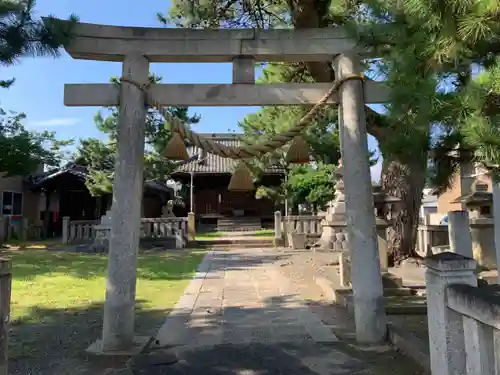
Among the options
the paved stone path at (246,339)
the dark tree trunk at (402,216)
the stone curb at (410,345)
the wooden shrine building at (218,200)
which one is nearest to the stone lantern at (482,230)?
the dark tree trunk at (402,216)

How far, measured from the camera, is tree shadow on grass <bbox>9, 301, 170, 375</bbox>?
396cm

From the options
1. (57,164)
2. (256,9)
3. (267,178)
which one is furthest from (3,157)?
(267,178)

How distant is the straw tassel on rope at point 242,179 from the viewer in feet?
16.6

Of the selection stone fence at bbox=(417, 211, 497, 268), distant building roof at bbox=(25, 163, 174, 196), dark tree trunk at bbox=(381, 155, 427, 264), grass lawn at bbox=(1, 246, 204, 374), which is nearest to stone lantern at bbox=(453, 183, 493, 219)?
stone fence at bbox=(417, 211, 497, 268)

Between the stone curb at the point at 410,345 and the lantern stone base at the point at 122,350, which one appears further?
the lantern stone base at the point at 122,350

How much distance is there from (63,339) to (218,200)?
23.7m

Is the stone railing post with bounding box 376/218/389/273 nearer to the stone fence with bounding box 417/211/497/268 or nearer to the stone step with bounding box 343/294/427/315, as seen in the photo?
the stone fence with bounding box 417/211/497/268

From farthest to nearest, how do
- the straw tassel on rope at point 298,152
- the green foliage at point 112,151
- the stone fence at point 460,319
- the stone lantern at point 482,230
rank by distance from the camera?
the green foliage at point 112,151 → the stone lantern at point 482,230 → the straw tassel on rope at point 298,152 → the stone fence at point 460,319

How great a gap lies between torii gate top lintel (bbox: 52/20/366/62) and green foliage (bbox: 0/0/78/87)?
2.36 feet

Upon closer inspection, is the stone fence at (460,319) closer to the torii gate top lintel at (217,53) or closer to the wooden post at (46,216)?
the torii gate top lintel at (217,53)

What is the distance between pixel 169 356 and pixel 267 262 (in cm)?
890

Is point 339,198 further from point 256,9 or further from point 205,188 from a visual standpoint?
point 205,188

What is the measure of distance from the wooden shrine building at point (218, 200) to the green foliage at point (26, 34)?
22.8 m

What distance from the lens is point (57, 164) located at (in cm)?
2648
